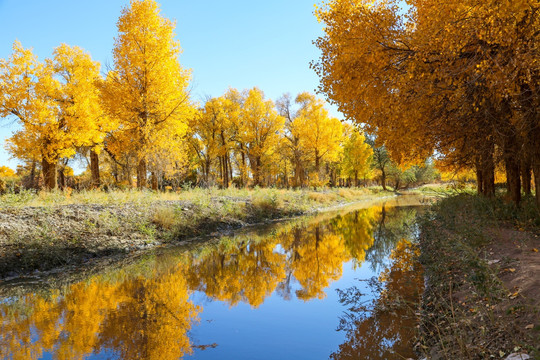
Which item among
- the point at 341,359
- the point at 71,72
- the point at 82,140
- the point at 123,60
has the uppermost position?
the point at 71,72

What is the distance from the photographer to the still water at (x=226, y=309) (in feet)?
14.1

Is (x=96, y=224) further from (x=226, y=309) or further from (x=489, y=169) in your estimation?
(x=489, y=169)

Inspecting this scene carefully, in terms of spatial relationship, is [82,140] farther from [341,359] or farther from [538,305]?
[538,305]

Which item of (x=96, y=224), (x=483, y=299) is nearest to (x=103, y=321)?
(x=483, y=299)

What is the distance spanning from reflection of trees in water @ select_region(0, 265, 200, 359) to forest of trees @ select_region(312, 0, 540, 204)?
6083mm

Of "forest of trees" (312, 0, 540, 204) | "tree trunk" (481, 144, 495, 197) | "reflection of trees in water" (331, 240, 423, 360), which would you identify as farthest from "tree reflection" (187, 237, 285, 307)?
"tree trunk" (481, 144, 495, 197)

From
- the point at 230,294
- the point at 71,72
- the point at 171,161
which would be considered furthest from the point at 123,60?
the point at 230,294

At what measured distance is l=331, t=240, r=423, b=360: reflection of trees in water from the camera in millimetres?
4086

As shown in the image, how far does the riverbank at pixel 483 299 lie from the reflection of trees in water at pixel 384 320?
25 cm

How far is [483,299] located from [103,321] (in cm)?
522

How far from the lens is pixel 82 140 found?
1953 cm

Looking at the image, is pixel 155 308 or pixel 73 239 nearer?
pixel 155 308

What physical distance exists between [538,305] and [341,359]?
Answer: 2.10m

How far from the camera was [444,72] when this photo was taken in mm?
6504
